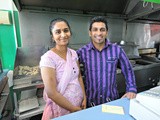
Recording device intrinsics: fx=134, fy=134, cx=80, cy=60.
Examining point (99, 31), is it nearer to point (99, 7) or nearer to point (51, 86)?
point (51, 86)

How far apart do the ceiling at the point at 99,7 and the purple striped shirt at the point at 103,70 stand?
1.15 metres

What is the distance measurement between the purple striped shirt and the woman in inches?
6.9

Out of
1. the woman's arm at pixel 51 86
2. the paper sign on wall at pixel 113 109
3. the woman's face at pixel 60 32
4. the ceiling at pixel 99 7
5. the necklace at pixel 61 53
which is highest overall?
the ceiling at pixel 99 7

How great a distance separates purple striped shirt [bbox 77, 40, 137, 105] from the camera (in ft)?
4.23

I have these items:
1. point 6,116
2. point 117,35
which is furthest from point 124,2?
point 6,116

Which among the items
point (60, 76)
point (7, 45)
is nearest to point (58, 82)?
point (60, 76)

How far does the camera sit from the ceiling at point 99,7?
2.01 metres

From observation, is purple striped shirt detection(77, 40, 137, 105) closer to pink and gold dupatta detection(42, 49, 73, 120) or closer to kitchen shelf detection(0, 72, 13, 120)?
pink and gold dupatta detection(42, 49, 73, 120)

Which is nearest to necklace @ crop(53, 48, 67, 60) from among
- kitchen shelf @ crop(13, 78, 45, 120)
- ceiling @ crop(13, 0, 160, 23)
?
kitchen shelf @ crop(13, 78, 45, 120)

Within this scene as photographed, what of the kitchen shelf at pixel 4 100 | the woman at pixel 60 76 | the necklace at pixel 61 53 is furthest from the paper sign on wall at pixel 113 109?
the kitchen shelf at pixel 4 100

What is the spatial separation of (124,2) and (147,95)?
207 centimetres

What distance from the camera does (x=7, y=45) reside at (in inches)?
82.5

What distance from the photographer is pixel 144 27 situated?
306 centimetres

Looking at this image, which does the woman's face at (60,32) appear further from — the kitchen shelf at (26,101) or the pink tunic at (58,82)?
the kitchen shelf at (26,101)
